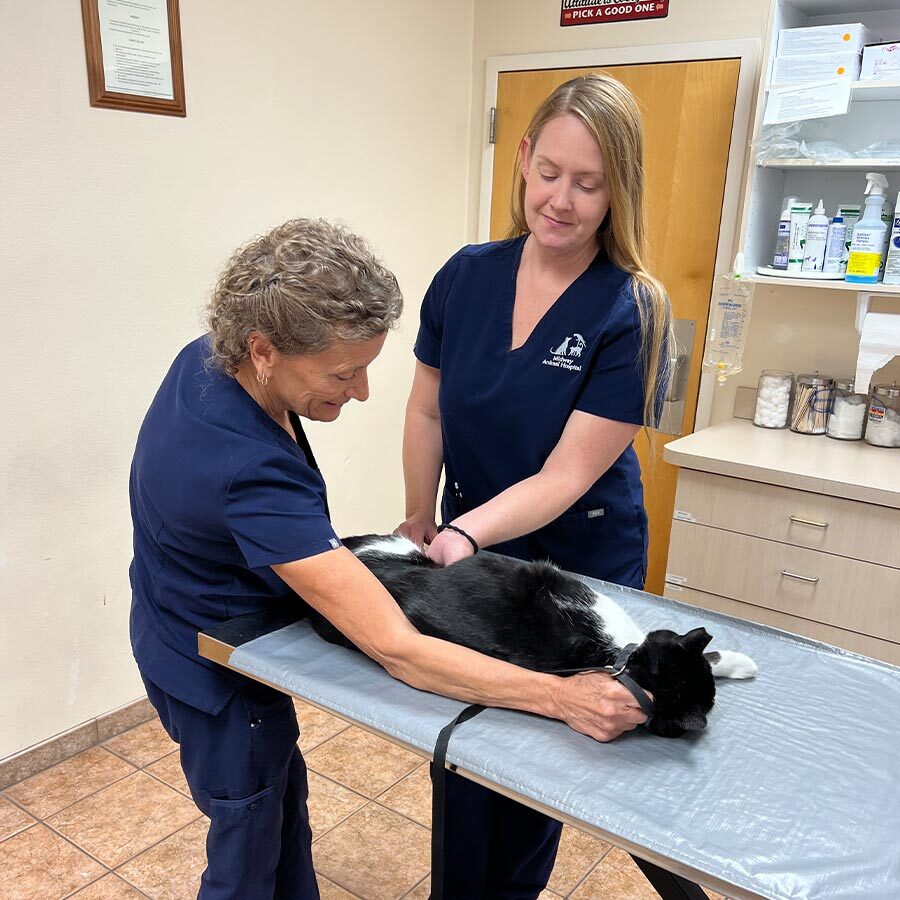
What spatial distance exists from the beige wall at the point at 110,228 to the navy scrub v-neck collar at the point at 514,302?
1.13m

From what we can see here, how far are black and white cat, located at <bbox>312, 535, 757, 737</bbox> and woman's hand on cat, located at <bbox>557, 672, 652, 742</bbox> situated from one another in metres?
0.03

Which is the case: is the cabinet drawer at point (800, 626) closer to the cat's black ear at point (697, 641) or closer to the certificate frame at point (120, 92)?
the cat's black ear at point (697, 641)

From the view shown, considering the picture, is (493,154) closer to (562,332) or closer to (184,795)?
(562,332)

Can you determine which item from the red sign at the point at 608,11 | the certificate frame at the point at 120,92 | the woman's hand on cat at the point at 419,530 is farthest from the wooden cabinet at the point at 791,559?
the certificate frame at the point at 120,92

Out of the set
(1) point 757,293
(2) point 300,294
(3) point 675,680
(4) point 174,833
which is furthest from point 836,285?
(4) point 174,833

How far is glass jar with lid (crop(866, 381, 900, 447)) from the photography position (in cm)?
239

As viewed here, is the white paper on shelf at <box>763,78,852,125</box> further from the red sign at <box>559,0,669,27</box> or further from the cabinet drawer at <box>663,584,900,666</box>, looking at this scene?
the cabinet drawer at <box>663,584,900,666</box>

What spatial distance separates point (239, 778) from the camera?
3.77 ft

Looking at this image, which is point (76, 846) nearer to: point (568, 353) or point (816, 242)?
point (568, 353)

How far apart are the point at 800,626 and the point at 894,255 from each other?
103 cm

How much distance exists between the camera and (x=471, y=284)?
1501 millimetres

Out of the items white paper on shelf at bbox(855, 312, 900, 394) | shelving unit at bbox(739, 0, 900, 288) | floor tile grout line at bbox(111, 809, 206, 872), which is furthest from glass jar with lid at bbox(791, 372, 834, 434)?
floor tile grout line at bbox(111, 809, 206, 872)

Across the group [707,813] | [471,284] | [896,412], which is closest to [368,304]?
[471,284]

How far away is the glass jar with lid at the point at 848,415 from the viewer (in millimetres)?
2441
